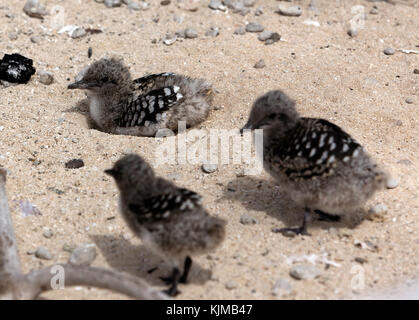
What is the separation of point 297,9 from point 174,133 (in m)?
3.34

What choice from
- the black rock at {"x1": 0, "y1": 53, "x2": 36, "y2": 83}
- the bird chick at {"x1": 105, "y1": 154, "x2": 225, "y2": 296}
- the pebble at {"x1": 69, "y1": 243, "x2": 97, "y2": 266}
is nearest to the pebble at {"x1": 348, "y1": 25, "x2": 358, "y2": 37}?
the black rock at {"x1": 0, "y1": 53, "x2": 36, "y2": 83}

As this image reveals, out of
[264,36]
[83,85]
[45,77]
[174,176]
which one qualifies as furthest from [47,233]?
[264,36]

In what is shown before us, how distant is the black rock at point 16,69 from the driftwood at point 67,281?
12.5ft

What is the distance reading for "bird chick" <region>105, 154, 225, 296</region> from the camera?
4.68 meters

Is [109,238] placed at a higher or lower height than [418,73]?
lower

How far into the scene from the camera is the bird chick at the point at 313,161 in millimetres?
5367

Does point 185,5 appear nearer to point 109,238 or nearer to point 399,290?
point 109,238

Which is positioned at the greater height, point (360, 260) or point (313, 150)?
point (313, 150)

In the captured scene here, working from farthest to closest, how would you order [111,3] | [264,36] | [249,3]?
[111,3] → [249,3] → [264,36]

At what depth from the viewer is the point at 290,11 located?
9.56 metres

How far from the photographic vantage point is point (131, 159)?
505 cm

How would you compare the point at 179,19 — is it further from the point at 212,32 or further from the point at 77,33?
the point at 77,33

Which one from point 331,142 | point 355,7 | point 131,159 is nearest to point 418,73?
point 355,7

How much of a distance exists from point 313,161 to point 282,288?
4.05 ft
